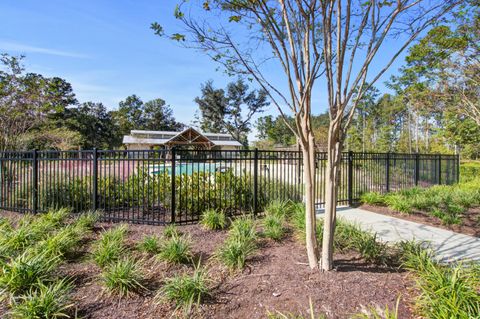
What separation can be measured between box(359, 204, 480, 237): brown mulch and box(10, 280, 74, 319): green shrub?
6.66m

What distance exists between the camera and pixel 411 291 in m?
2.77

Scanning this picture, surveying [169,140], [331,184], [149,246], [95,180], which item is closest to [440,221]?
[331,184]

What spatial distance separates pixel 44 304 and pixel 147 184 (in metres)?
3.75

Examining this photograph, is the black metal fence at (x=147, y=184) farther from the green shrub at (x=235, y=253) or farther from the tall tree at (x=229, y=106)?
the tall tree at (x=229, y=106)

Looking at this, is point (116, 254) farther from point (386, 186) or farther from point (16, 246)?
point (386, 186)

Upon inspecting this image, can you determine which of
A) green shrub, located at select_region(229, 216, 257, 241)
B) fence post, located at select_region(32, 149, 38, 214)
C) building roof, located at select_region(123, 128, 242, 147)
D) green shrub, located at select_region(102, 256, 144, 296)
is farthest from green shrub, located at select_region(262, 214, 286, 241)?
building roof, located at select_region(123, 128, 242, 147)

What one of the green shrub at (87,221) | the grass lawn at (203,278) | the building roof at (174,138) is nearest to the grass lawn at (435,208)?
the grass lawn at (203,278)

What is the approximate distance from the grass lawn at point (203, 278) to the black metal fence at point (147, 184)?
60.9 inches

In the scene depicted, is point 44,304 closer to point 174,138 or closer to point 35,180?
point 35,180

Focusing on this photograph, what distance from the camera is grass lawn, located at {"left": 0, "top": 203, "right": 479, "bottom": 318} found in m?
2.52

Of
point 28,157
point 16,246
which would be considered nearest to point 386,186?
point 16,246

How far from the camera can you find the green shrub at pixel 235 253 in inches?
131

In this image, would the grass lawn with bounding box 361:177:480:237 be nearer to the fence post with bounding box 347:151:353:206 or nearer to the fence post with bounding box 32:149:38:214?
the fence post with bounding box 347:151:353:206

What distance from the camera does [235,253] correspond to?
11.2 ft
